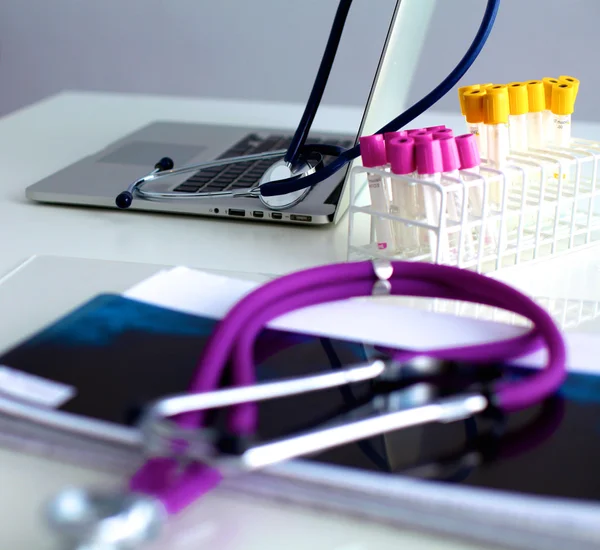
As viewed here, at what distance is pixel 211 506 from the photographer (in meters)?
0.35

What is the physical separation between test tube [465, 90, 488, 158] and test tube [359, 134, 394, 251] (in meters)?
0.09

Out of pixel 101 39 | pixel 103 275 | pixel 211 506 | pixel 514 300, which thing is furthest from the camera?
pixel 101 39

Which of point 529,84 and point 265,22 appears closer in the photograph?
point 529,84

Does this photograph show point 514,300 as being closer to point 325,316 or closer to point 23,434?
point 325,316

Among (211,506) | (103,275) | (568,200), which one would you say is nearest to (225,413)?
(211,506)

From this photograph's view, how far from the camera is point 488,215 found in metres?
0.62

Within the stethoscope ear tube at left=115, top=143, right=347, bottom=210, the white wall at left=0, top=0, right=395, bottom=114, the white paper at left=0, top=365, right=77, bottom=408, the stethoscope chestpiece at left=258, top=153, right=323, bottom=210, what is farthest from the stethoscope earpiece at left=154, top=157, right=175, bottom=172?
the white wall at left=0, top=0, right=395, bottom=114

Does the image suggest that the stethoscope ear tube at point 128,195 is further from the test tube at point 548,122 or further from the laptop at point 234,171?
the test tube at point 548,122

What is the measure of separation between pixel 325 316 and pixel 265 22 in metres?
2.55

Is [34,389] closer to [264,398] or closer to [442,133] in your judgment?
[264,398]

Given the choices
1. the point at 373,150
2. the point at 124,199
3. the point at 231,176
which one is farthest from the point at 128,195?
Answer: the point at 373,150

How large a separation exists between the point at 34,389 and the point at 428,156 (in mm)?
324

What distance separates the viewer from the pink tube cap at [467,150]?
0.60 m

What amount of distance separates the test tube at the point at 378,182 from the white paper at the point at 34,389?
0.99 feet
